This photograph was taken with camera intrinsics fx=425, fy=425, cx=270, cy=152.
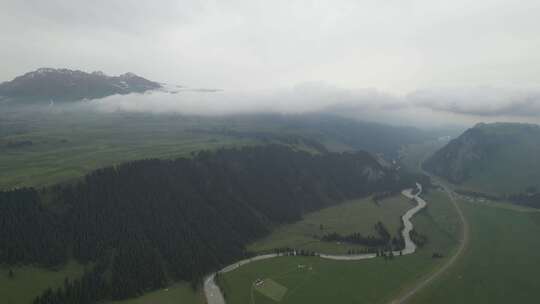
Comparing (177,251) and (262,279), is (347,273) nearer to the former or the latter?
(262,279)

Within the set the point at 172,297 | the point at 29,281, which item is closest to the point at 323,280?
the point at 172,297

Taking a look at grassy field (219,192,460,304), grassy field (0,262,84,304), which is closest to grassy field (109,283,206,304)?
grassy field (219,192,460,304)

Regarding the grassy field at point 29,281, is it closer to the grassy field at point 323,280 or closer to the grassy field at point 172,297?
the grassy field at point 172,297

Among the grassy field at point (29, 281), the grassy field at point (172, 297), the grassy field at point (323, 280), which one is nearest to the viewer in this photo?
the grassy field at point (29, 281)

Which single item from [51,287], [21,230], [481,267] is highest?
[21,230]

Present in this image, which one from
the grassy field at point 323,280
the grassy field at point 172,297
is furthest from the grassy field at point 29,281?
the grassy field at point 323,280

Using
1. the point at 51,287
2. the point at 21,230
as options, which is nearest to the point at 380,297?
the point at 51,287
